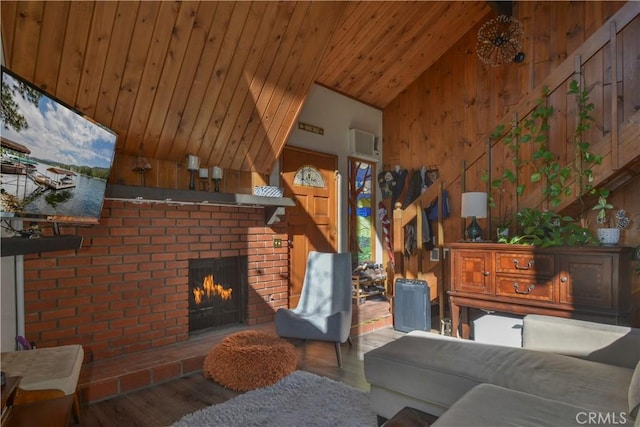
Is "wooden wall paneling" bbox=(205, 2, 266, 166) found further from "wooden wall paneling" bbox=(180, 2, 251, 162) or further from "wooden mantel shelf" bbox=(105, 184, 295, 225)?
"wooden mantel shelf" bbox=(105, 184, 295, 225)

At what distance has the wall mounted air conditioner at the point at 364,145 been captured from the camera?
5.15m

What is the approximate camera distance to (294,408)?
7.25 ft

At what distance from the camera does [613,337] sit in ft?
6.16

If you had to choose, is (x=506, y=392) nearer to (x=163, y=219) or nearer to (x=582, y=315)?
(x=582, y=315)

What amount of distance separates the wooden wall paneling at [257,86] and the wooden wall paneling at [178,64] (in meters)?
0.51

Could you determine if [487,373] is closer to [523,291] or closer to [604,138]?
[523,291]

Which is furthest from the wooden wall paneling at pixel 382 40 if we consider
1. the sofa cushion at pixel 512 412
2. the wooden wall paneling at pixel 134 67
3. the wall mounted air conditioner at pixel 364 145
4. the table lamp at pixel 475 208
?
the sofa cushion at pixel 512 412

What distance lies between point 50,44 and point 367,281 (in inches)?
152

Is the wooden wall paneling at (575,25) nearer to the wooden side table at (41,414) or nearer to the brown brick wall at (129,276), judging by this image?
the brown brick wall at (129,276)

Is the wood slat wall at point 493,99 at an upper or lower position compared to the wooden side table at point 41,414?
upper

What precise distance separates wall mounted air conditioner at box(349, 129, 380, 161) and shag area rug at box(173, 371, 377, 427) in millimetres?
3334

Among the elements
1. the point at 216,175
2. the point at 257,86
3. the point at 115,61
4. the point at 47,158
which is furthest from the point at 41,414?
the point at 257,86

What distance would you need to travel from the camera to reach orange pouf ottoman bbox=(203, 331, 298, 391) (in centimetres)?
254

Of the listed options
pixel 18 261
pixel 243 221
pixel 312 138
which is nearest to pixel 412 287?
pixel 243 221
